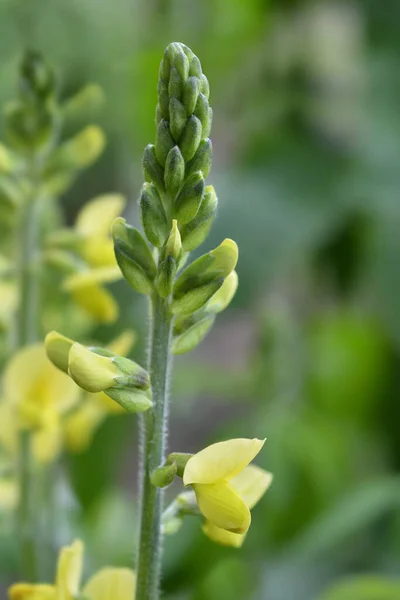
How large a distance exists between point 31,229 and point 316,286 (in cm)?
92

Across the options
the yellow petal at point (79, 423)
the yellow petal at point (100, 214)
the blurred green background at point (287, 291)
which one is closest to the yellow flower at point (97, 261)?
the yellow petal at point (100, 214)

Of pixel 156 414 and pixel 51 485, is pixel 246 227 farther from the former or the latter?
pixel 156 414

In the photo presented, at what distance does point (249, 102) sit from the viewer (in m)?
1.40

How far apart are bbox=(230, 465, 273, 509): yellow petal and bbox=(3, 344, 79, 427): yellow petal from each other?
0.17 meters

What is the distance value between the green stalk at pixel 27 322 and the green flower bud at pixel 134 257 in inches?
9.1

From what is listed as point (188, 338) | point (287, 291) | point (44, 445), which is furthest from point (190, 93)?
point (287, 291)

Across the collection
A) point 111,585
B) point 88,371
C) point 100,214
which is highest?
point 100,214

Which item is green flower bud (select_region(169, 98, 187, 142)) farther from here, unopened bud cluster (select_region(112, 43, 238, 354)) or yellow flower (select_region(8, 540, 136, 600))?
yellow flower (select_region(8, 540, 136, 600))

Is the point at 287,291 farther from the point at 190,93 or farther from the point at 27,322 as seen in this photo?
the point at 190,93

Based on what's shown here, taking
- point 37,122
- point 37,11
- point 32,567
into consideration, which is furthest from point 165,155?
point 37,11

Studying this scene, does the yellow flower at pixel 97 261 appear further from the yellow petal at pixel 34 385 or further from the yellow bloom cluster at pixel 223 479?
the yellow bloom cluster at pixel 223 479

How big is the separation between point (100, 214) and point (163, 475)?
0.87ft

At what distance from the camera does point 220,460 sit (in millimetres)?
322

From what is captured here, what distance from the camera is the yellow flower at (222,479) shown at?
1.04 ft
